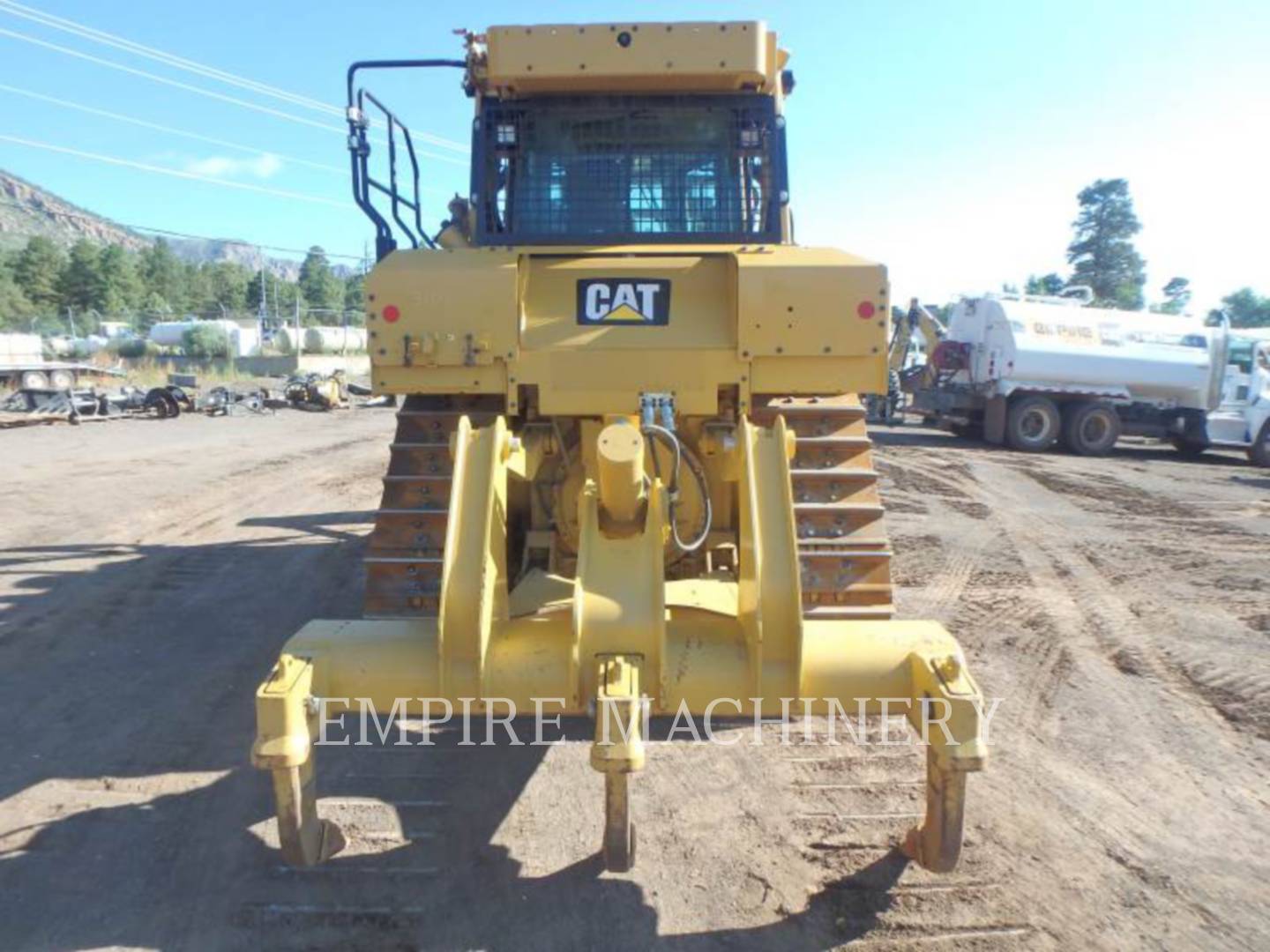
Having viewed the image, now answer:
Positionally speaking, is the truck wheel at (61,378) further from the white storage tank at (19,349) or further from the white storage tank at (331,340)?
the white storage tank at (331,340)

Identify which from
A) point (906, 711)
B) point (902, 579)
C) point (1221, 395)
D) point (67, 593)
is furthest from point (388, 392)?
point (1221, 395)

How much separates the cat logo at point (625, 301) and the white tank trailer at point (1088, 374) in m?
15.7

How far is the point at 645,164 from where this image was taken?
4.71 metres

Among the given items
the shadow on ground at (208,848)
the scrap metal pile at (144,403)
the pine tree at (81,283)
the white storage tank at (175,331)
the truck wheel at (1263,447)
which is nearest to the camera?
the shadow on ground at (208,848)

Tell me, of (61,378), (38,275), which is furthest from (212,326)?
(38,275)

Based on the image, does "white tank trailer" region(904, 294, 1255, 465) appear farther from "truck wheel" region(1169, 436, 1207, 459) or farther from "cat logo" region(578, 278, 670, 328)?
"cat logo" region(578, 278, 670, 328)

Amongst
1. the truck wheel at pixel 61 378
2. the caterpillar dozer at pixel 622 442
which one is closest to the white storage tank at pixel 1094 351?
the caterpillar dozer at pixel 622 442

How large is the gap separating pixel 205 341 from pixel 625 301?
47528 mm

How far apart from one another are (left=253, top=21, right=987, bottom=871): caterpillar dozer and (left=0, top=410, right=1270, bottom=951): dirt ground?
12.1 inches

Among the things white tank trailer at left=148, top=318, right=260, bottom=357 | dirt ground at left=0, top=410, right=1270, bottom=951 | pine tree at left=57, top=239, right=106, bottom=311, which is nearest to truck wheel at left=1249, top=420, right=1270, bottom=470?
dirt ground at left=0, top=410, right=1270, bottom=951

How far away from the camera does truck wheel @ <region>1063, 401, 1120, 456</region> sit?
18.1 m

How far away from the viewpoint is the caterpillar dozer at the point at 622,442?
305 centimetres

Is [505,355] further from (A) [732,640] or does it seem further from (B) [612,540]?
(A) [732,640]

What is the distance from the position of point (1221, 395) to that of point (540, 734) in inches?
750
